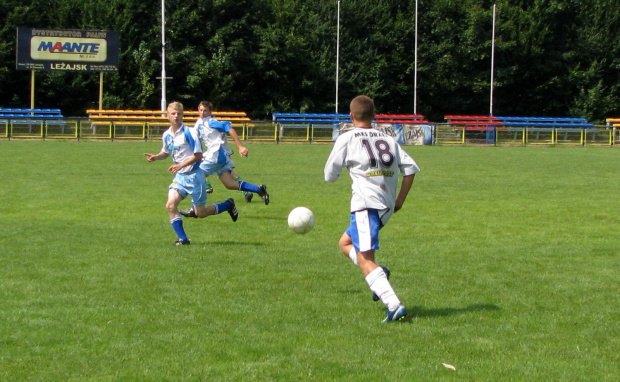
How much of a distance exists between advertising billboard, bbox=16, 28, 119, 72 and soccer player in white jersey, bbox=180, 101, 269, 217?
2953 cm

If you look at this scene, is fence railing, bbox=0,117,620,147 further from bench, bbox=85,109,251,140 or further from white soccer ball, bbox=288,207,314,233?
white soccer ball, bbox=288,207,314,233

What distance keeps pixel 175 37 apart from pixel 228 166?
124 feet

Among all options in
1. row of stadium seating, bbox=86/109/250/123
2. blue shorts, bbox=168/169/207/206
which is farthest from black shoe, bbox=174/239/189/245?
row of stadium seating, bbox=86/109/250/123

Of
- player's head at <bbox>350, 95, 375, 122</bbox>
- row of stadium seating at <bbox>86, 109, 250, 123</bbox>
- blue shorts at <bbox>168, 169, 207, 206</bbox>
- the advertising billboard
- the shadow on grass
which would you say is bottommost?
the shadow on grass

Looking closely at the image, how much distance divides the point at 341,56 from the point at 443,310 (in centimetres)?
4775

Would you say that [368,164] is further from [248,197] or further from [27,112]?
[27,112]

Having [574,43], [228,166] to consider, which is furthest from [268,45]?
[228,166]

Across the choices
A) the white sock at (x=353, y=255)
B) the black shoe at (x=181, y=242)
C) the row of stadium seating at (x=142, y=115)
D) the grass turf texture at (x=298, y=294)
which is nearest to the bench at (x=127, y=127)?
the row of stadium seating at (x=142, y=115)

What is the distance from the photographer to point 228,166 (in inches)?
526

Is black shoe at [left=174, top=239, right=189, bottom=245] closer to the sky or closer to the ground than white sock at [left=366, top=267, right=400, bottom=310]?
closer to the ground

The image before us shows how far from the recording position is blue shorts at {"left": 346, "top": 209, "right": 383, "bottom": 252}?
19.9 feet

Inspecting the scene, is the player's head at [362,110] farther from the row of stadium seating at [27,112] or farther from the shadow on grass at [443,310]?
the row of stadium seating at [27,112]

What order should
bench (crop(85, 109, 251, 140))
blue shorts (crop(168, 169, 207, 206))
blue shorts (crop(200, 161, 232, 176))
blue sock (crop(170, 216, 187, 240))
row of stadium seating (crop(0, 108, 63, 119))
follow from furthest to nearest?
1. row of stadium seating (crop(0, 108, 63, 119))
2. bench (crop(85, 109, 251, 140))
3. blue shorts (crop(200, 161, 232, 176))
4. blue shorts (crop(168, 169, 207, 206))
5. blue sock (crop(170, 216, 187, 240))

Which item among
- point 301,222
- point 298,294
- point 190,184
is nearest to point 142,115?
point 190,184
